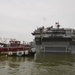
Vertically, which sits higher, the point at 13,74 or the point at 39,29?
the point at 39,29

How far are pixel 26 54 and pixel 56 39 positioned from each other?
124ft

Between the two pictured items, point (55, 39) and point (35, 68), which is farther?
point (55, 39)

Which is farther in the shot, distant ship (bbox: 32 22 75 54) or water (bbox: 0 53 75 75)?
distant ship (bbox: 32 22 75 54)

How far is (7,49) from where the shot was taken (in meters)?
46.8

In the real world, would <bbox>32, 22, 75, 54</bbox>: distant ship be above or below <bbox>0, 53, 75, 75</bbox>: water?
above

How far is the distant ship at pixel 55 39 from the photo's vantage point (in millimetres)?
79750

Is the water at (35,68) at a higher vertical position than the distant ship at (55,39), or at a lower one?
lower

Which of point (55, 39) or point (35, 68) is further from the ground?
point (55, 39)

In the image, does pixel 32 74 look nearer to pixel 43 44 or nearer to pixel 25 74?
pixel 25 74

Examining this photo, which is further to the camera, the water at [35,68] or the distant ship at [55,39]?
the distant ship at [55,39]

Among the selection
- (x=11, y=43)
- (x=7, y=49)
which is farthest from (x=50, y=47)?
(x=7, y=49)

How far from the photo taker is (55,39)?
80.7 meters

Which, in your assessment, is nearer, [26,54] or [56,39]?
[26,54]

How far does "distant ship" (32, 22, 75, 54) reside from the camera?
262 feet
